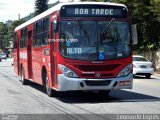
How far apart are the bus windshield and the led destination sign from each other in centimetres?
26

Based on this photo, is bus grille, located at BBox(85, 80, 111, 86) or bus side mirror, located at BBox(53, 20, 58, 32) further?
bus side mirror, located at BBox(53, 20, 58, 32)

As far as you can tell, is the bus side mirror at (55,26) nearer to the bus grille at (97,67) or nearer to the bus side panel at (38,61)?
the bus grille at (97,67)

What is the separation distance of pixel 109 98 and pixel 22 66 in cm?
816

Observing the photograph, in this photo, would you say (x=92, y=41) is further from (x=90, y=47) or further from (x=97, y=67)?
(x=97, y=67)

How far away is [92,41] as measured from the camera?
14469 mm

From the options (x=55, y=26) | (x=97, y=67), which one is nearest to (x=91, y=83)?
(x=97, y=67)

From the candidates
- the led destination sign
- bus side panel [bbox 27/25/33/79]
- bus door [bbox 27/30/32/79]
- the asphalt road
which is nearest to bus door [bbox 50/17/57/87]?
the led destination sign

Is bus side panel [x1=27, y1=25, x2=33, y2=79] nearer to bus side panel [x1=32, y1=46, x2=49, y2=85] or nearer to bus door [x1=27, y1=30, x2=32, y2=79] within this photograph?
bus door [x1=27, y1=30, x2=32, y2=79]

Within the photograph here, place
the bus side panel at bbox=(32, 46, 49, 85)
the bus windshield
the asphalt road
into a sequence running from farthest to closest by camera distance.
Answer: the bus side panel at bbox=(32, 46, 49, 85)
the bus windshield
the asphalt road

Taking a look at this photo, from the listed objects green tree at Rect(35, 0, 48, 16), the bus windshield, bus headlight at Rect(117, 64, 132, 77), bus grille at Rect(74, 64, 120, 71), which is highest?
green tree at Rect(35, 0, 48, 16)

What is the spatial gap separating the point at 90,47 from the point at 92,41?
213mm

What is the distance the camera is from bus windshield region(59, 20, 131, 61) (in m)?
14.3

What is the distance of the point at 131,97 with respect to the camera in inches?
635

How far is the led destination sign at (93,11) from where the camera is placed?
47.7ft
